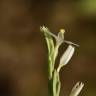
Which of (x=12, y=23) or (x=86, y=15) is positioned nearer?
(x=86, y=15)

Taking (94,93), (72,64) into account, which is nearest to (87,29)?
(72,64)

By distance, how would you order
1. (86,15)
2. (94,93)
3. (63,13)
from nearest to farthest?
(94,93) < (86,15) < (63,13)

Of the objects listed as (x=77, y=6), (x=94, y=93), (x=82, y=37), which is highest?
(x=77, y=6)

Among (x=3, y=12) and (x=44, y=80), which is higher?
(x=3, y=12)

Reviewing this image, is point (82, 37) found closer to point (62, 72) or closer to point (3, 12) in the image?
point (62, 72)

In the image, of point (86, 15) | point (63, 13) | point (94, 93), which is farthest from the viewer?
point (63, 13)

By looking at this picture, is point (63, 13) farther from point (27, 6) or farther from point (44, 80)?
point (44, 80)
